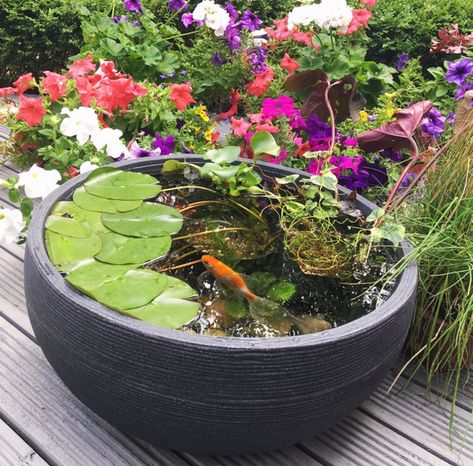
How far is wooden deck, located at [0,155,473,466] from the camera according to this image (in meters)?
1.34

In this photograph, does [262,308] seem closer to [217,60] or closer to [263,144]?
[263,144]

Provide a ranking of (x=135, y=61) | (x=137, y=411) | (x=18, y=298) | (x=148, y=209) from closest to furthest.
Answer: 1. (x=137, y=411)
2. (x=148, y=209)
3. (x=18, y=298)
4. (x=135, y=61)

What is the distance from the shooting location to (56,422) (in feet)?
4.62

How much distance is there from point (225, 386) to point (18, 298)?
41.1 inches

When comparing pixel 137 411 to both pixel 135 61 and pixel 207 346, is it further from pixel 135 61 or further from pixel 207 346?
pixel 135 61

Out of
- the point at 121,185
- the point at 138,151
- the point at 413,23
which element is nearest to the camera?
the point at 121,185

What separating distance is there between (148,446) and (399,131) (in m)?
1.22

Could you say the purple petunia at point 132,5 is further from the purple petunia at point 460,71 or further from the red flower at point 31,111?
the purple petunia at point 460,71

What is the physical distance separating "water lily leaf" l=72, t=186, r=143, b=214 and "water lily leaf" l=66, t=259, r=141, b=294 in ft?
0.74

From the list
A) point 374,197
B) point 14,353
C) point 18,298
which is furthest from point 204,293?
point 374,197

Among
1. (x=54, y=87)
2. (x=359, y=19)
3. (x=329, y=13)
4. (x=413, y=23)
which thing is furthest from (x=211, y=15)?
(x=413, y=23)

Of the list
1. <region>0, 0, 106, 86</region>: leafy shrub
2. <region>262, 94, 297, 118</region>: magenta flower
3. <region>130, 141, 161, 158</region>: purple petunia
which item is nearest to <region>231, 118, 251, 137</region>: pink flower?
<region>262, 94, 297, 118</region>: magenta flower

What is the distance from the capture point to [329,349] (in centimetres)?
108

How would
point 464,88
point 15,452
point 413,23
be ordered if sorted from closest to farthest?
1. point 15,452
2. point 464,88
3. point 413,23
